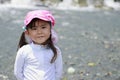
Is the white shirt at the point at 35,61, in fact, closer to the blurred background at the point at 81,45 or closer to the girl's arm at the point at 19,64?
the girl's arm at the point at 19,64

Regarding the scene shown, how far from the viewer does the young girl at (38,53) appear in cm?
266

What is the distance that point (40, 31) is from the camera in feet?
8.68

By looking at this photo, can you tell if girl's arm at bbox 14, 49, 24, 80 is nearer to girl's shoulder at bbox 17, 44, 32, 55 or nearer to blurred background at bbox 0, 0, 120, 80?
girl's shoulder at bbox 17, 44, 32, 55

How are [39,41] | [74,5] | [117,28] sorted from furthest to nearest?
[74,5], [117,28], [39,41]

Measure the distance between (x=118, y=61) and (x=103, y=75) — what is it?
91 cm

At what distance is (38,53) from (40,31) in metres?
0.19

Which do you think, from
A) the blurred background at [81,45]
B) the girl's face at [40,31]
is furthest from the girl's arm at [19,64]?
the blurred background at [81,45]

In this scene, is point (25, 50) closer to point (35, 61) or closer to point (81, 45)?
point (35, 61)

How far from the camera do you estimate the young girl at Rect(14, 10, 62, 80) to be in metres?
2.66

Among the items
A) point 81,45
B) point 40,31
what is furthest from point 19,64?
point 81,45

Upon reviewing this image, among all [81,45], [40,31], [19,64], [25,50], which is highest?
[40,31]

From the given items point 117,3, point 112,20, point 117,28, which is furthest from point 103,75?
point 117,3

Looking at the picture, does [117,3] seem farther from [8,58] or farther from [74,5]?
[8,58]

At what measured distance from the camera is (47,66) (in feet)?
8.91
